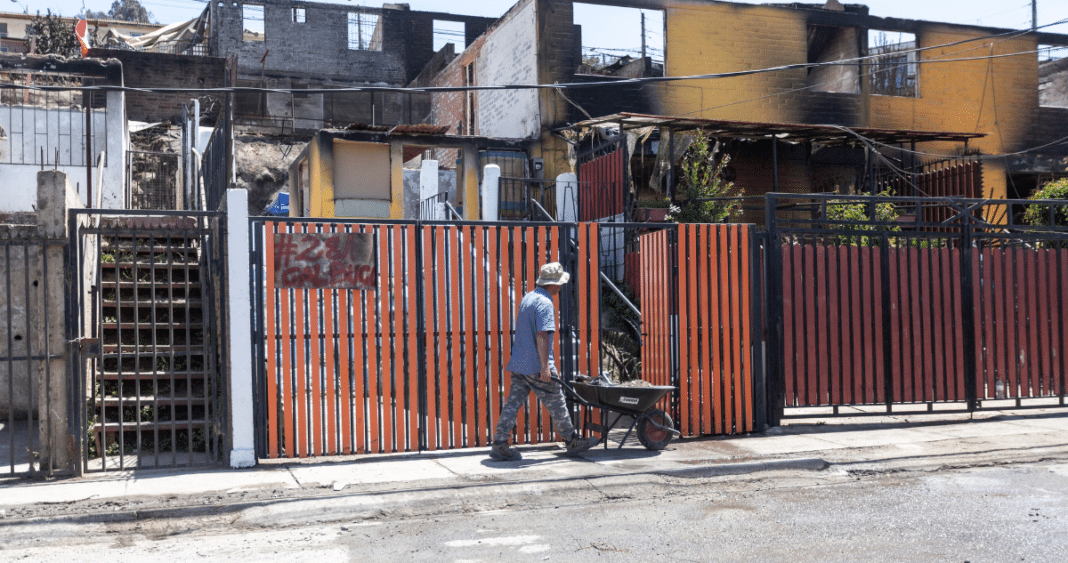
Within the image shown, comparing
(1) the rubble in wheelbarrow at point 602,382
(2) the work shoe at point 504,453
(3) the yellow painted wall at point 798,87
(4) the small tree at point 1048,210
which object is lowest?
(2) the work shoe at point 504,453

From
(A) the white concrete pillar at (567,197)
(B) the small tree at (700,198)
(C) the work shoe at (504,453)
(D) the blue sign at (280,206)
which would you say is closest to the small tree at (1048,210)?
(B) the small tree at (700,198)

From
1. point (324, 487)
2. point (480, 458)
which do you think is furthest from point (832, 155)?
point (324, 487)

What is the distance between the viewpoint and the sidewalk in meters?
7.00

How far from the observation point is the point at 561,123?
828 inches

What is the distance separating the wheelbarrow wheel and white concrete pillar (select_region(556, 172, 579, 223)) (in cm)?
961

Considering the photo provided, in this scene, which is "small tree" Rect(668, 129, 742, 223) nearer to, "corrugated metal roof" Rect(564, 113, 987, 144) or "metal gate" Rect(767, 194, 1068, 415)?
"corrugated metal roof" Rect(564, 113, 987, 144)

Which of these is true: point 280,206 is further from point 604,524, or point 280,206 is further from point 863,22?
point 604,524

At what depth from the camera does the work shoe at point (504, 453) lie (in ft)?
26.1

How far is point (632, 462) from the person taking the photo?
7820 millimetres

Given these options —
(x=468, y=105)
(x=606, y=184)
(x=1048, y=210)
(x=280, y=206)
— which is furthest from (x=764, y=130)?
(x=280, y=206)

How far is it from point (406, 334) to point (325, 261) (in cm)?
105

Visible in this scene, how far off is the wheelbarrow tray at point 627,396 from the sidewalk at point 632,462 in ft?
1.55

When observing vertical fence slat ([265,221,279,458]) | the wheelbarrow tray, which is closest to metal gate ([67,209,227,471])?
A: vertical fence slat ([265,221,279,458])

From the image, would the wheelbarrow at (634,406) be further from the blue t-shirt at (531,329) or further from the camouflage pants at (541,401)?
the blue t-shirt at (531,329)
